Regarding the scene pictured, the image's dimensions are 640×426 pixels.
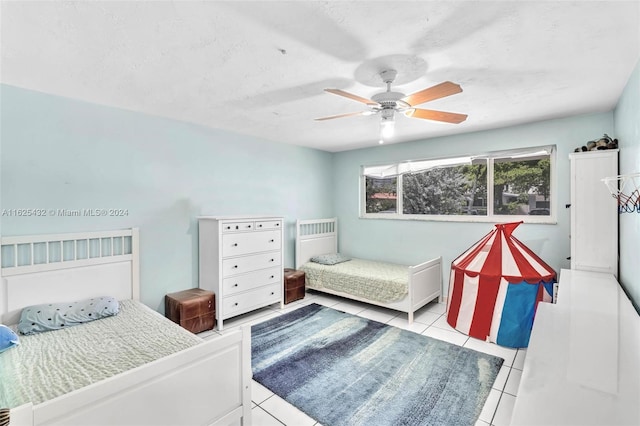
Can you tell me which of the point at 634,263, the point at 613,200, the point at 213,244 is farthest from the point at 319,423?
the point at 613,200

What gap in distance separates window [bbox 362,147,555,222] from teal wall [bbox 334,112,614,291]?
0.12 m

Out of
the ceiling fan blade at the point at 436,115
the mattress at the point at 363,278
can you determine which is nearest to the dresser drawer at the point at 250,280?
the mattress at the point at 363,278

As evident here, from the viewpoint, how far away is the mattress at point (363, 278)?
12.5 feet

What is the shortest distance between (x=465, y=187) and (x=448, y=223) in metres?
0.56

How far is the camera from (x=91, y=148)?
2.96m

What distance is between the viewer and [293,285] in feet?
14.5

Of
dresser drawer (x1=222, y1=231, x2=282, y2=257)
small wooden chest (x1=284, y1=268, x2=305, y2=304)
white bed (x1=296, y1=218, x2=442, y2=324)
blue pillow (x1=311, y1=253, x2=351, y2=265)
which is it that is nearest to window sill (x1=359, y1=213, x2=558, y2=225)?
white bed (x1=296, y1=218, x2=442, y2=324)

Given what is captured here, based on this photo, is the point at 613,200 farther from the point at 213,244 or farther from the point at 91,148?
the point at 91,148

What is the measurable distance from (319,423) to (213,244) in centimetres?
222

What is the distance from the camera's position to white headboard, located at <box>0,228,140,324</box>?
8.19 ft

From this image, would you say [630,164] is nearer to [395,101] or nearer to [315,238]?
[395,101]

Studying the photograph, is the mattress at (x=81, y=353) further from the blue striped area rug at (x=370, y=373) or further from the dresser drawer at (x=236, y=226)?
the dresser drawer at (x=236, y=226)

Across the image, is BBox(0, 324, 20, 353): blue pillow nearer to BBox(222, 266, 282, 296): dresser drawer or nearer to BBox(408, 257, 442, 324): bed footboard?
BBox(222, 266, 282, 296): dresser drawer

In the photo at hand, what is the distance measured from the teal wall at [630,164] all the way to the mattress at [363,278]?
1.95 meters
